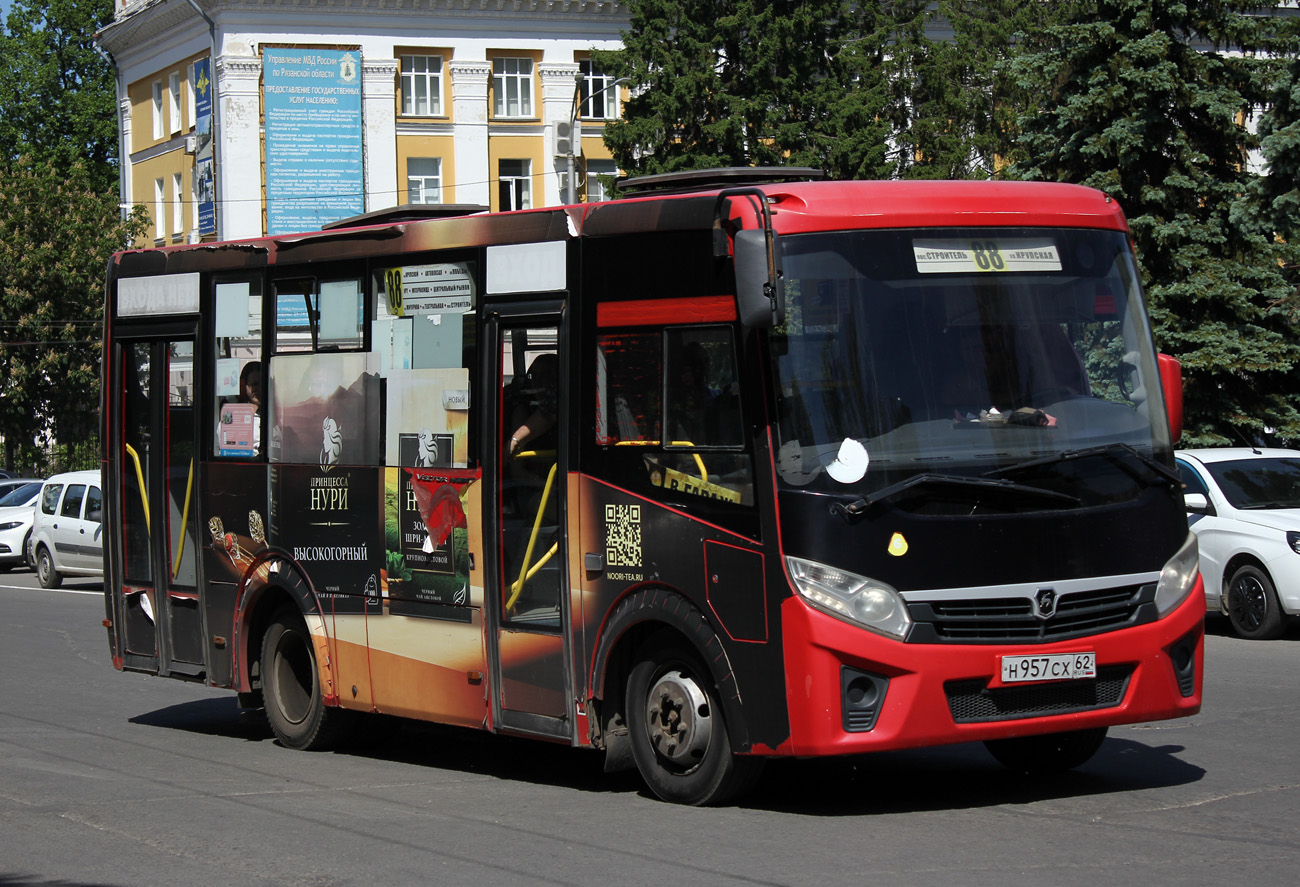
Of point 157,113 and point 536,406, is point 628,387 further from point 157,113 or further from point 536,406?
point 157,113

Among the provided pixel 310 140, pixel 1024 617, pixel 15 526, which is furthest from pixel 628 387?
pixel 310 140

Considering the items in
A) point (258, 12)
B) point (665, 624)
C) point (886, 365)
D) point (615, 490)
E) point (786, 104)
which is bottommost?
point (665, 624)

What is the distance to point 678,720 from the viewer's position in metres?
8.09

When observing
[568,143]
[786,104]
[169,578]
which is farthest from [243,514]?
[786,104]

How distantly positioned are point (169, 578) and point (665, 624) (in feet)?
16.1

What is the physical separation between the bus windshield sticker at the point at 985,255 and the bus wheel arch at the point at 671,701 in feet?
6.07

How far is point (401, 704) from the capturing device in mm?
9906

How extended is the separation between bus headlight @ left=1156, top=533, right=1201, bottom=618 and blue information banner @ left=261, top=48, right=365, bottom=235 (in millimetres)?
44939

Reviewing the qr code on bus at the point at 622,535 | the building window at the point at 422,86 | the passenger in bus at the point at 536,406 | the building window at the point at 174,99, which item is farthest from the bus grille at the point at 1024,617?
the building window at the point at 174,99

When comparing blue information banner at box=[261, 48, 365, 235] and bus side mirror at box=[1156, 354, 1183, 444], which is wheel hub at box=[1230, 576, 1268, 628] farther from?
blue information banner at box=[261, 48, 365, 235]

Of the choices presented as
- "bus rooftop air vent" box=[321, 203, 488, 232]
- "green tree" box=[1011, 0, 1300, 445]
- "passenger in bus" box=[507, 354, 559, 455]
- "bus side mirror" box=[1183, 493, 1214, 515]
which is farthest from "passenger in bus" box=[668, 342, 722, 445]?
"green tree" box=[1011, 0, 1300, 445]

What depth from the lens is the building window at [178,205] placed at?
62000 mm

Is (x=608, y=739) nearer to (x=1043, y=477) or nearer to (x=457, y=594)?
(x=457, y=594)

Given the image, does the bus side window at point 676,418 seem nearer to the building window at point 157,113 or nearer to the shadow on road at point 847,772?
the shadow on road at point 847,772
